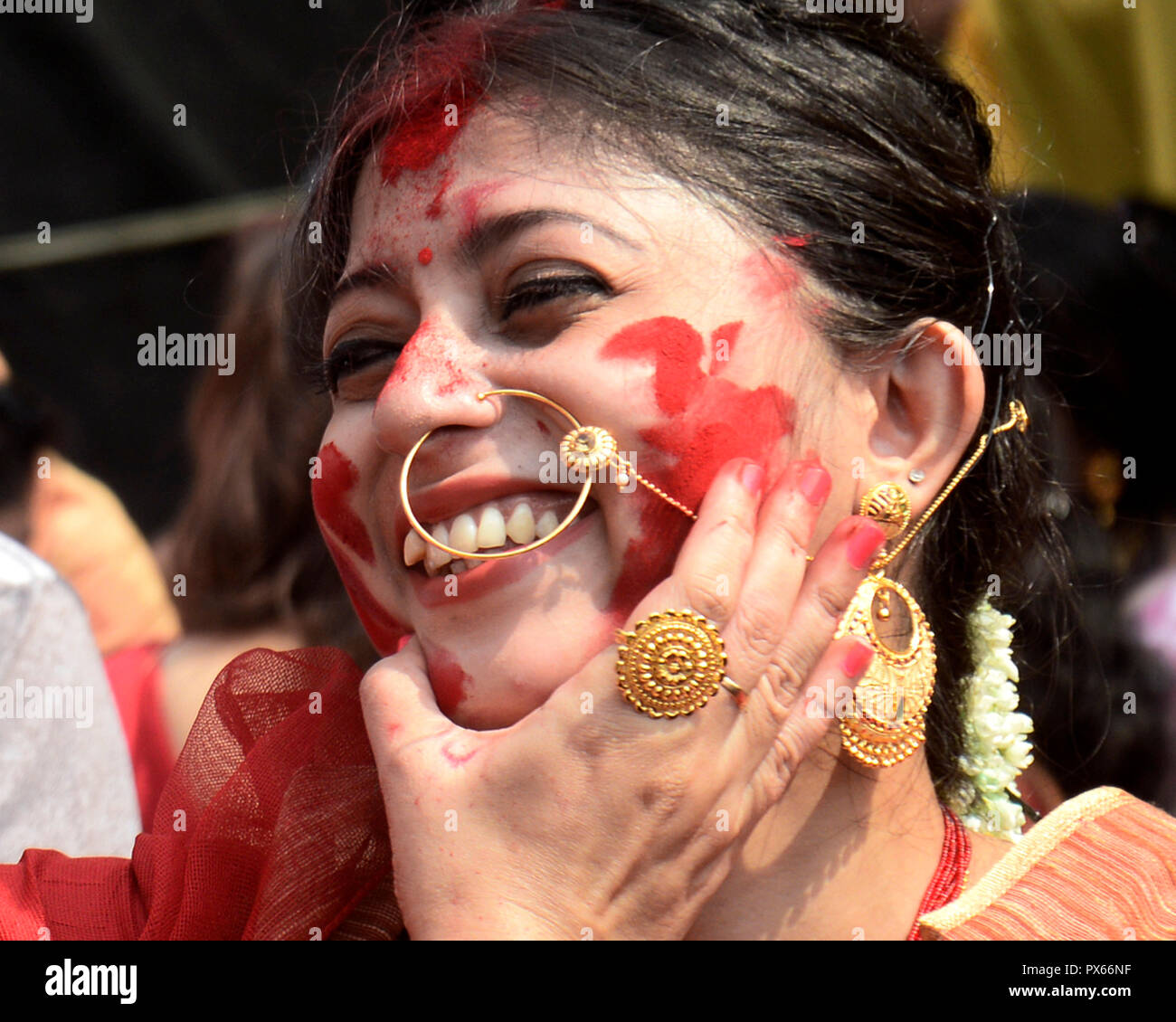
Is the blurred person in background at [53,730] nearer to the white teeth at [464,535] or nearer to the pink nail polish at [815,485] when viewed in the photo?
the white teeth at [464,535]

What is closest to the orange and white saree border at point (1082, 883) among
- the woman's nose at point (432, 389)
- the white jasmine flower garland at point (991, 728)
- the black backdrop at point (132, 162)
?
the white jasmine flower garland at point (991, 728)

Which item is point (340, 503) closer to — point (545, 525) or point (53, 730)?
point (545, 525)

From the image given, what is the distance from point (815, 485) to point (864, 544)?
11cm

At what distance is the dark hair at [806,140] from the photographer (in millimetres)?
2008

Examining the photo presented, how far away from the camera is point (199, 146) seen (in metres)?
5.24

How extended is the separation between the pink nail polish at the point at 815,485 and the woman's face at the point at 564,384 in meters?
0.04

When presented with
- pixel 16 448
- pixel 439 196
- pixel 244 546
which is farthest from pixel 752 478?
pixel 16 448

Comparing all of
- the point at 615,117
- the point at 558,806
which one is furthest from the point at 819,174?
the point at 558,806

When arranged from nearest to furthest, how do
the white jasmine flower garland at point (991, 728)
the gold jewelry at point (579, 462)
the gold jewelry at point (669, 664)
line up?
the gold jewelry at point (669, 664) < the gold jewelry at point (579, 462) < the white jasmine flower garland at point (991, 728)

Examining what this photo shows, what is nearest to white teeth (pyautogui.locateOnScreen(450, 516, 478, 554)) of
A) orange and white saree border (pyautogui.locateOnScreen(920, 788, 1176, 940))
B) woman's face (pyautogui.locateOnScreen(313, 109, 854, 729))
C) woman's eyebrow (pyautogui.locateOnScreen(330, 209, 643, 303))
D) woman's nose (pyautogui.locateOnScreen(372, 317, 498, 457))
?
woman's face (pyautogui.locateOnScreen(313, 109, 854, 729))

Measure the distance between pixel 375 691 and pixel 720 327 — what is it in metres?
0.75

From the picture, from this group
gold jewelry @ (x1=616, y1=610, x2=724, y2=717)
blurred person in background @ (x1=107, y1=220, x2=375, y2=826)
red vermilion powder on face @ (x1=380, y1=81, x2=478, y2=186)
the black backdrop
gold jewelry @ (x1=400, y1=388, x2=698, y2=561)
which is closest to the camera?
gold jewelry @ (x1=616, y1=610, x2=724, y2=717)

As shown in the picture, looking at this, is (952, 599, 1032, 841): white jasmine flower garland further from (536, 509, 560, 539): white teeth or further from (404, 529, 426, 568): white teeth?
(404, 529, 426, 568): white teeth

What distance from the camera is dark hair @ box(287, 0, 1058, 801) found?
2.01 m
